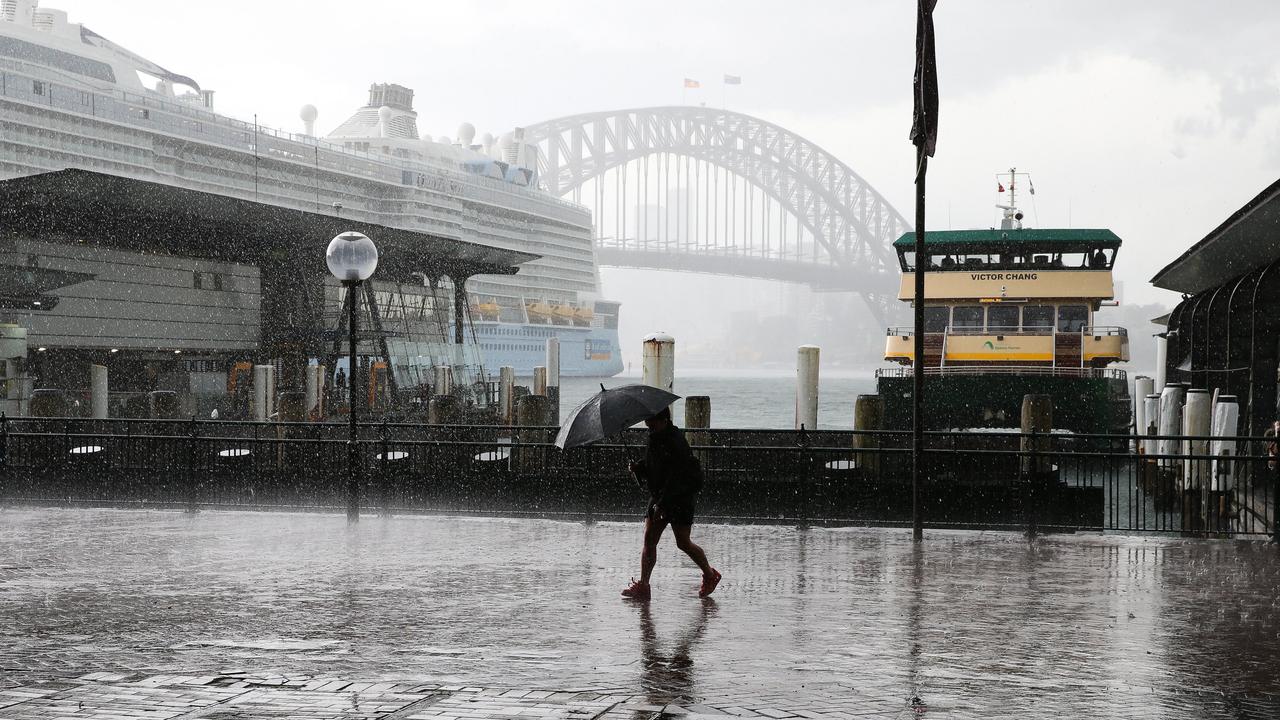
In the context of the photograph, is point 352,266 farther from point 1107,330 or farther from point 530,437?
point 1107,330

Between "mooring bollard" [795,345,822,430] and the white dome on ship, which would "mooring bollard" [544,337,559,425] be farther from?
the white dome on ship

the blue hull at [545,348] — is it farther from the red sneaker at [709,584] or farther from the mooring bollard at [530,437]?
the red sneaker at [709,584]

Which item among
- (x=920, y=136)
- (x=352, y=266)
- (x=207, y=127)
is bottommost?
(x=352, y=266)

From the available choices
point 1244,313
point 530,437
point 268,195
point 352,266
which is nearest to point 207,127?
point 268,195

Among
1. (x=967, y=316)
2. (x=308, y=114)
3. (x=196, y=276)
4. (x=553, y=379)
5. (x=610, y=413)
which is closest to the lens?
(x=610, y=413)

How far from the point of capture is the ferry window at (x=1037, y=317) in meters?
36.5

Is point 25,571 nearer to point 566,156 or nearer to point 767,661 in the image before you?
point 767,661

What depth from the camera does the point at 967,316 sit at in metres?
36.9

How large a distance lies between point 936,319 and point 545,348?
69.3 m

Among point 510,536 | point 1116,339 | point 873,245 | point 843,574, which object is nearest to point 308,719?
point 843,574

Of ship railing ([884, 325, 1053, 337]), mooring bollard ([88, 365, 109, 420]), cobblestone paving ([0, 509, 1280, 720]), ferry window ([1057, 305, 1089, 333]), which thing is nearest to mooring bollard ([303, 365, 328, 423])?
mooring bollard ([88, 365, 109, 420])

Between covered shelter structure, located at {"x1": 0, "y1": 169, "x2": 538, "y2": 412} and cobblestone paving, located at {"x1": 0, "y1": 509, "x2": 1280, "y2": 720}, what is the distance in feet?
73.7

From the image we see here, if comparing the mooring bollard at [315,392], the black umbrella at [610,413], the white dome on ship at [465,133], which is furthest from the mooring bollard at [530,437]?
the white dome on ship at [465,133]

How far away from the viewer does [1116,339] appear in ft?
119
